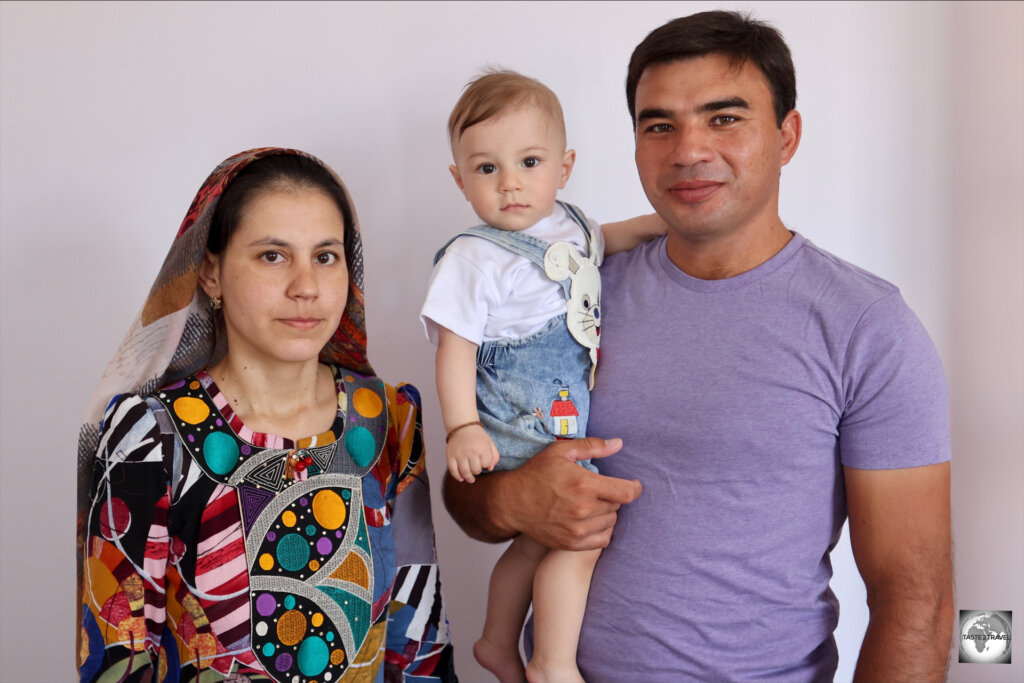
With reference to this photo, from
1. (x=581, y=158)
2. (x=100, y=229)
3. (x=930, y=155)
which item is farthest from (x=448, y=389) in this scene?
(x=930, y=155)

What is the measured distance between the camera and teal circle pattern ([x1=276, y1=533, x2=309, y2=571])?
74.9 inches

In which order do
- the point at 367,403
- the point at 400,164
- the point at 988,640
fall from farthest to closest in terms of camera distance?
the point at 400,164
the point at 988,640
the point at 367,403

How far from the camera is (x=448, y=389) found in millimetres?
1991

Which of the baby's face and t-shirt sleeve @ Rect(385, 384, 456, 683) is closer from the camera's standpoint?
the baby's face

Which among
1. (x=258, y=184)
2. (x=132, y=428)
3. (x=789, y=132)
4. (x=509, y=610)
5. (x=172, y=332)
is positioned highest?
(x=789, y=132)

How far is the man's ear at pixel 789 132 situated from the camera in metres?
2.08

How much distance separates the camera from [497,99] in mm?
1991

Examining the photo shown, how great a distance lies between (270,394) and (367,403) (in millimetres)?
239

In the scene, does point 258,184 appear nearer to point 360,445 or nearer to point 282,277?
point 282,277

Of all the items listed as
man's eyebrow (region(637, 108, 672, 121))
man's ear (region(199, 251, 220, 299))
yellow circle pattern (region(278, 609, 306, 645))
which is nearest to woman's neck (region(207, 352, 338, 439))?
man's ear (region(199, 251, 220, 299))

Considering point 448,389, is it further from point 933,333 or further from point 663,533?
point 933,333

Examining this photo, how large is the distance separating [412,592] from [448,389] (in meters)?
0.50

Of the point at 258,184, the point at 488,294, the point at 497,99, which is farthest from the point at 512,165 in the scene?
the point at 258,184

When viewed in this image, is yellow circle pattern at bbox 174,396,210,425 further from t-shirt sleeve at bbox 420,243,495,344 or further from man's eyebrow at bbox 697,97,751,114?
man's eyebrow at bbox 697,97,751,114
